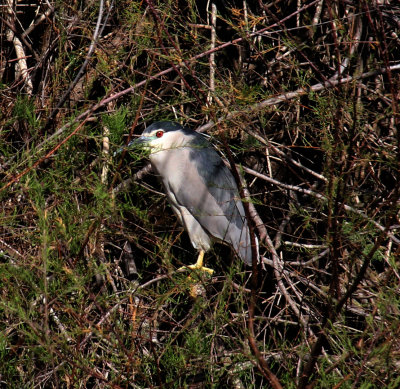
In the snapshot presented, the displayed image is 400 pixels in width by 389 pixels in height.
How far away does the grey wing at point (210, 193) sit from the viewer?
9.84 feet

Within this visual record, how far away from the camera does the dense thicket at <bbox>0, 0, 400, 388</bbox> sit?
5.70ft

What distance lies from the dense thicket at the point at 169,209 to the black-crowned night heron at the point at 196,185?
4.8 inches

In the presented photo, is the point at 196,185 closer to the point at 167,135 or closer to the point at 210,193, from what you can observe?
the point at 210,193

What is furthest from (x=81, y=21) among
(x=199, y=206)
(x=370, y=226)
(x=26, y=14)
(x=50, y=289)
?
(x=370, y=226)

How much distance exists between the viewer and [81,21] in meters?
2.73

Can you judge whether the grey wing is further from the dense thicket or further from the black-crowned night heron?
the dense thicket

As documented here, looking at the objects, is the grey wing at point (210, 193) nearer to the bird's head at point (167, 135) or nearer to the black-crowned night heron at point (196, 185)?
the black-crowned night heron at point (196, 185)

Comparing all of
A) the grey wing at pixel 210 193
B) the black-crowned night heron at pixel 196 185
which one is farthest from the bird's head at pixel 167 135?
the grey wing at pixel 210 193

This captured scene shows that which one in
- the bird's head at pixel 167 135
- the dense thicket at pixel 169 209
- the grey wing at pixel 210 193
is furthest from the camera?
the grey wing at pixel 210 193

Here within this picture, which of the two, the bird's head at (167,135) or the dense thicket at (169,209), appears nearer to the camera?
the dense thicket at (169,209)

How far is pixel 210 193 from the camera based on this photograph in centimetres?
308

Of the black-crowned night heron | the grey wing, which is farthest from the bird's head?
the grey wing

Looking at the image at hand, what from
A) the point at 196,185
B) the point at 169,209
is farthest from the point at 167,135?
the point at 169,209

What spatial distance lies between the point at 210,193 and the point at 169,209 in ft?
1.11
